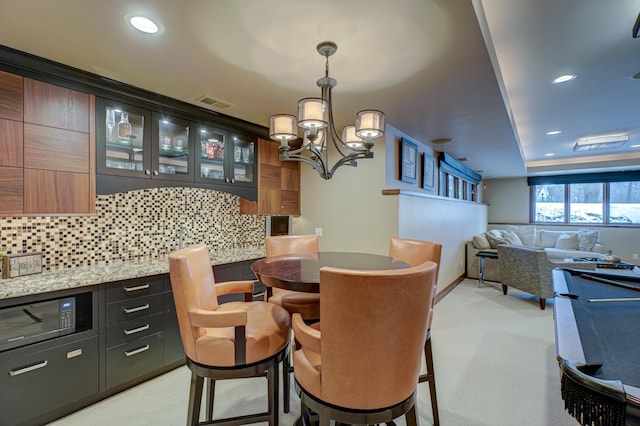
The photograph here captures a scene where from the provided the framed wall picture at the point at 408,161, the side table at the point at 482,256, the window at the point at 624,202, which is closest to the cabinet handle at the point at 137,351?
the framed wall picture at the point at 408,161

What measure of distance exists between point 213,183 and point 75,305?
4.97ft

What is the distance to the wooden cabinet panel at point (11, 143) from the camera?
1.83 meters

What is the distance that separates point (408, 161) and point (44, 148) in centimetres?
353

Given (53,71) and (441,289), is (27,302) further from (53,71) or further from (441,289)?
(441,289)

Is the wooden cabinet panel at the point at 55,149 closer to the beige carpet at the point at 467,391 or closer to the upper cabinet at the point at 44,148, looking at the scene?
the upper cabinet at the point at 44,148

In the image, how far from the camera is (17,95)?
6.16 feet

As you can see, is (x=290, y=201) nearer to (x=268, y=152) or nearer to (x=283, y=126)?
(x=268, y=152)

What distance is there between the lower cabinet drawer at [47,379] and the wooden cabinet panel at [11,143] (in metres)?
1.21

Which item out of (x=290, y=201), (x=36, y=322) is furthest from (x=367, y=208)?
(x=36, y=322)

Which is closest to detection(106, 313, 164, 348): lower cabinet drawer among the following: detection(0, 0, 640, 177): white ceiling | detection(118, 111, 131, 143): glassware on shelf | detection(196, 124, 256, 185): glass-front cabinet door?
detection(196, 124, 256, 185): glass-front cabinet door

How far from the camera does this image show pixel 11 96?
186 centimetres

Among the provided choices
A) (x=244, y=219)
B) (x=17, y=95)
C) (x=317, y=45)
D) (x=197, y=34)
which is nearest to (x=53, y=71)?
(x=17, y=95)

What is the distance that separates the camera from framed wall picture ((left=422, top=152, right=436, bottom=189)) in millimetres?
4316

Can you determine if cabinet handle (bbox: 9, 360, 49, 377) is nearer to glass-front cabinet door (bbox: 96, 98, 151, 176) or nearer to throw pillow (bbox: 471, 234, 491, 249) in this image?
glass-front cabinet door (bbox: 96, 98, 151, 176)
